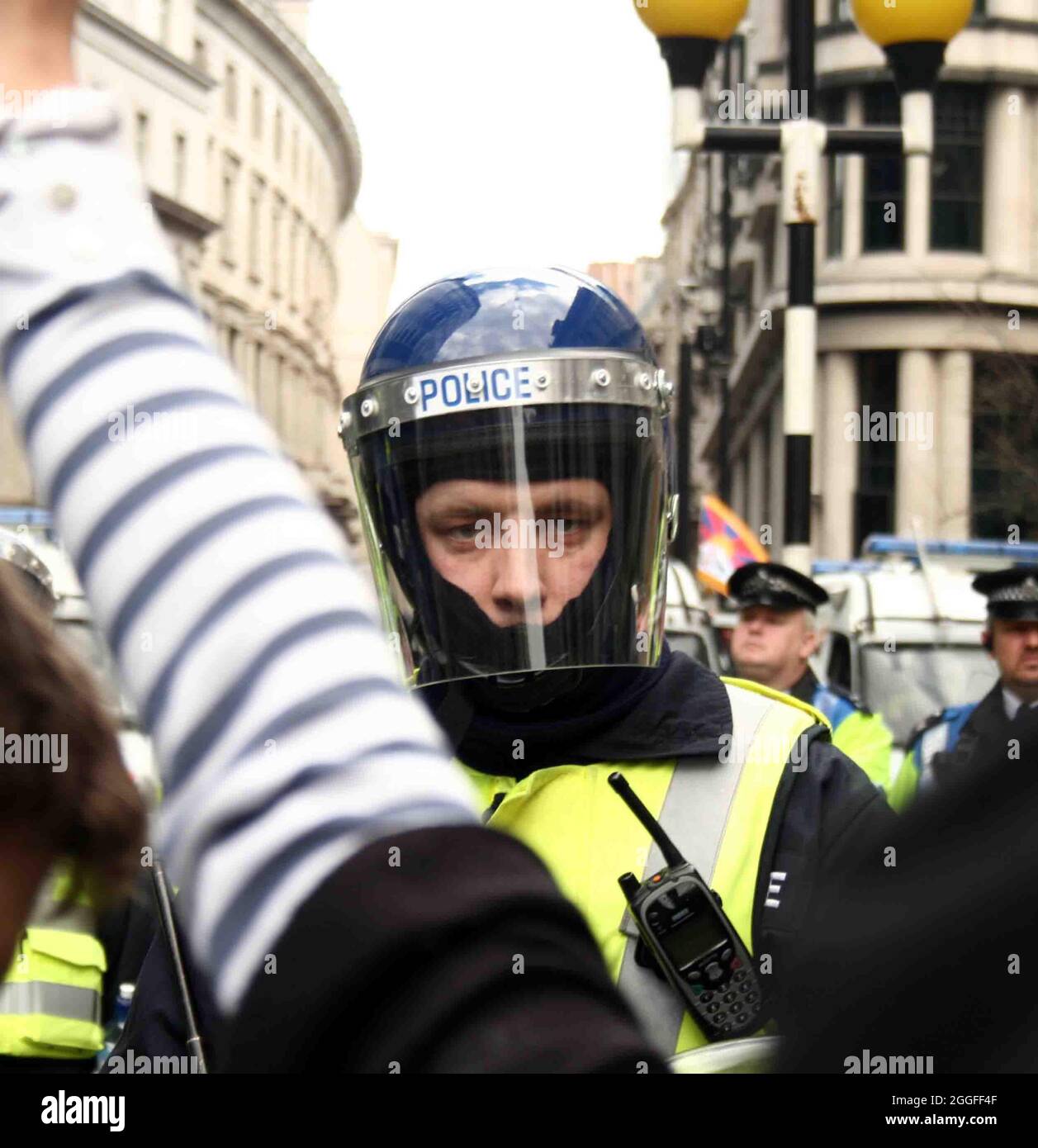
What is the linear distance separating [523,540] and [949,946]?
1.76 meters

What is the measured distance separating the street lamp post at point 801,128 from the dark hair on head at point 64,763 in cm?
627

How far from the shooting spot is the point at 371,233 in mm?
90812

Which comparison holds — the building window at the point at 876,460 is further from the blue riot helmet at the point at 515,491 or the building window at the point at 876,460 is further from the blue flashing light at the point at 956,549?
the blue riot helmet at the point at 515,491

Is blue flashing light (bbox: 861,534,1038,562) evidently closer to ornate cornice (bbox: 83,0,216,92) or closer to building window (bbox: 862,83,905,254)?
building window (bbox: 862,83,905,254)

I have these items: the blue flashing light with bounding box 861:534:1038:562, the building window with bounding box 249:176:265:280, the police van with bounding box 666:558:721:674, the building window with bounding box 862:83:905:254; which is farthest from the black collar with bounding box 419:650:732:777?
the building window with bounding box 249:176:265:280

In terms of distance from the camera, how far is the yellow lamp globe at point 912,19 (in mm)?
7074

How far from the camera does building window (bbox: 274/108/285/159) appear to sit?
58.9 meters

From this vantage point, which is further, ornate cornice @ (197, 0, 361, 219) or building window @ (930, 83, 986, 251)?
ornate cornice @ (197, 0, 361, 219)

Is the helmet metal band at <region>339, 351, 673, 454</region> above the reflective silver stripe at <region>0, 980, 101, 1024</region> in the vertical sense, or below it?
above

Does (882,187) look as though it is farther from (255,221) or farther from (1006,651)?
(1006,651)

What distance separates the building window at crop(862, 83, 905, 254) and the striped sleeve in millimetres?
36054

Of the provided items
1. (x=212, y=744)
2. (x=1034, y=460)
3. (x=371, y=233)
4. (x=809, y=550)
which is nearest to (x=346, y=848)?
(x=212, y=744)

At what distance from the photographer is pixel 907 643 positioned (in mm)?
11219
